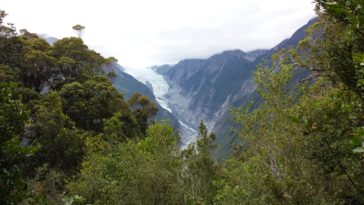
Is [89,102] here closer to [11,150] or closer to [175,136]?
[175,136]

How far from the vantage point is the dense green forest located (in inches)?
368

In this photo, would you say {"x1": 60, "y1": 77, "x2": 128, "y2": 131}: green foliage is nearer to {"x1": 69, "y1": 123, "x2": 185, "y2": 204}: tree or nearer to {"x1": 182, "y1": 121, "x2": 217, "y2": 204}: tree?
{"x1": 182, "y1": 121, "x2": 217, "y2": 204}: tree

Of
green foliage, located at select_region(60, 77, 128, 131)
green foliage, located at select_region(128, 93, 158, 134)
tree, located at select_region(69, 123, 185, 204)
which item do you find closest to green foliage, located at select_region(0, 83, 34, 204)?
tree, located at select_region(69, 123, 185, 204)

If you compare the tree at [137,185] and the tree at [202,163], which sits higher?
the tree at [137,185]

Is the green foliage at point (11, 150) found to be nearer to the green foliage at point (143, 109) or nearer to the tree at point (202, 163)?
the tree at point (202, 163)

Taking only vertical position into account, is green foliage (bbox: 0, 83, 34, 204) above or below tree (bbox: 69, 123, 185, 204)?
above

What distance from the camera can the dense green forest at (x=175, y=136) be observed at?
9.36m

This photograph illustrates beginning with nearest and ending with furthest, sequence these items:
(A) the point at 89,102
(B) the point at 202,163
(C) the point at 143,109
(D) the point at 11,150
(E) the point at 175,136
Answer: (D) the point at 11,150 → (B) the point at 202,163 → (E) the point at 175,136 → (A) the point at 89,102 → (C) the point at 143,109

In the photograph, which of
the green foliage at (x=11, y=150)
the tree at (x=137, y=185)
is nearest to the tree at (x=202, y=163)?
the tree at (x=137, y=185)

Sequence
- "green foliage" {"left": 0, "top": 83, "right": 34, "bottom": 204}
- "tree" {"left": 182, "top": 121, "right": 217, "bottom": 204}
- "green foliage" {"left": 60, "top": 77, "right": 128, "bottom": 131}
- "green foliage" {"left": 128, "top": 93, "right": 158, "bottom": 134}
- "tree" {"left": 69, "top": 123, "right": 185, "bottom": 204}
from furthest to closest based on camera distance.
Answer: "green foliage" {"left": 128, "top": 93, "right": 158, "bottom": 134} < "green foliage" {"left": 60, "top": 77, "right": 128, "bottom": 131} < "tree" {"left": 182, "top": 121, "right": 217, "bottom": 204} < "tree" {"left": 69, "top": 123, "right": 185, "bottom": 204} < "green foliage" {"left": 0, "top": 83, "right": 34, "bottom": 204}

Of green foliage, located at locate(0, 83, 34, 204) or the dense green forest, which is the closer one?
green foliage, located at locate(0, 83, 34, 204)

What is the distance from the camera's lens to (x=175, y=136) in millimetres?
38625

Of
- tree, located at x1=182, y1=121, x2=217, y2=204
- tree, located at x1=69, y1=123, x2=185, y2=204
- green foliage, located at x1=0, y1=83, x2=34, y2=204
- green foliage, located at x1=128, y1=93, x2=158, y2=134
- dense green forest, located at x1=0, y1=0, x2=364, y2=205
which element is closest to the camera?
green foliage, located at x1=0, y1=83, x2=34, y2=204

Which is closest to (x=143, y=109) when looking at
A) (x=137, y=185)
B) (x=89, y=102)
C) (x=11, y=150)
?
(x=89, y=102)
